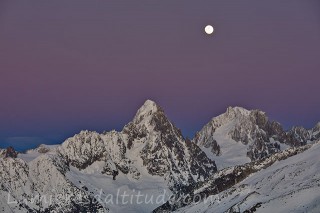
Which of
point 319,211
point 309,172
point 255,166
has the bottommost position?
point 319,211

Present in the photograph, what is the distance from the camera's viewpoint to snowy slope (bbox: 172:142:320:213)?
131387 mm

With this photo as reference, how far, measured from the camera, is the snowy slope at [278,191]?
13139 centimetres

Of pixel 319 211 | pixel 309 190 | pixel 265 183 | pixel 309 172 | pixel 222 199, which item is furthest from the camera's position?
pixel 222 199

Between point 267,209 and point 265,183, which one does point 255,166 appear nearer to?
point 265,183

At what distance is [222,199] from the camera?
174375 mm

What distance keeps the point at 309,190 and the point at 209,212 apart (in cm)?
3811

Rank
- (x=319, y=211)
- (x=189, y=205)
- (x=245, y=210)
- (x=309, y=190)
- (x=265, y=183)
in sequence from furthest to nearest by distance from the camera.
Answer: (x=189, y=205), (x=265, y=183), (x=245, y=210), (x=309, y=190), (x=319, y=211)

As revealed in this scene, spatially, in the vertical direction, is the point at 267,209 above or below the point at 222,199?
below

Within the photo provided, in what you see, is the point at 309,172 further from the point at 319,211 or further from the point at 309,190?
the point at 319,211

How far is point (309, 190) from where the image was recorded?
133125 mm

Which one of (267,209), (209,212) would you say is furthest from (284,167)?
(267,209)

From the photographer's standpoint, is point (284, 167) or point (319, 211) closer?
point (319, 211)

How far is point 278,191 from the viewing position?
14812 cm


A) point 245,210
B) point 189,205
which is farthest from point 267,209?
point 189,205
